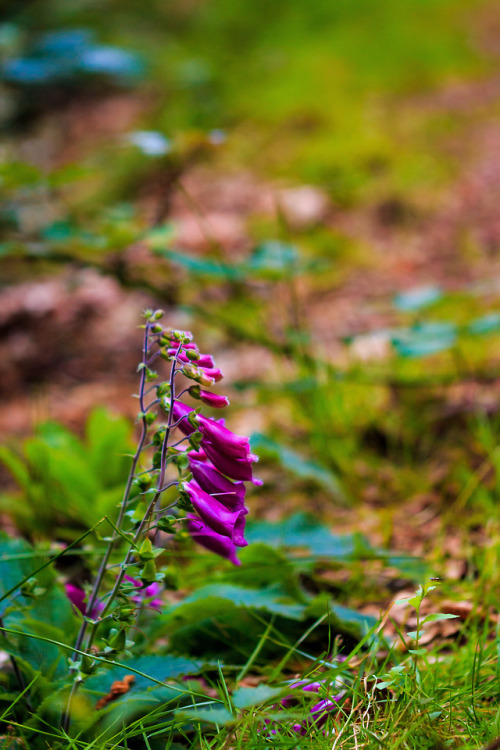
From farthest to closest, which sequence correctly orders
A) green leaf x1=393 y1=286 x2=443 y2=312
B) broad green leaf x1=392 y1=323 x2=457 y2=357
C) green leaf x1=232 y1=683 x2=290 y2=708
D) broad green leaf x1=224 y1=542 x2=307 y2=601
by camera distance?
green leaf x1=393 y1=286 x2=443 y2=312, broad green leaf x1=392 y1=323 x2=457 y2=357, broad green leaf x1=224 y1=542 x2=307 y2=601, green leaf x1=232 y1=683 x2=290 y2=708

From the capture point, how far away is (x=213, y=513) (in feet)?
2.75

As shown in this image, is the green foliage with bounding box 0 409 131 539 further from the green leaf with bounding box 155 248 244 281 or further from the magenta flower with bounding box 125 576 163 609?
the green leaf with bounding box 155 248 244 281

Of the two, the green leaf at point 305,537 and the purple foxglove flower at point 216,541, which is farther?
the green leaf at point 305,537

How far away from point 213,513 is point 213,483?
0.14 ft

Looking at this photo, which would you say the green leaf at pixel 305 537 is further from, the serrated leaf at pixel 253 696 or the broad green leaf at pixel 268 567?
the serrated leaf at pixel 253 696

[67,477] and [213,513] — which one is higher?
[213,513]

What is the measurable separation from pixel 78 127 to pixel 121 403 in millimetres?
3115

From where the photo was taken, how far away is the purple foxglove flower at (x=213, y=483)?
2.81ft

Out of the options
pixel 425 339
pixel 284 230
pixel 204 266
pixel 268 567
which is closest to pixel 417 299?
pixel 425 339

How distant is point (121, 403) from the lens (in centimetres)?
231

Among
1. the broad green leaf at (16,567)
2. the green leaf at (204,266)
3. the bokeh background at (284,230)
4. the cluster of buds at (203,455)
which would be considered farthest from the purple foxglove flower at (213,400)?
the green leaf at (204,266)

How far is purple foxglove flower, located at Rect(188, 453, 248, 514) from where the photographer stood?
33.8 inches

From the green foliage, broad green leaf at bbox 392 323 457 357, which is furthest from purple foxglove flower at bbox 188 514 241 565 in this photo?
broad green leaf at bbox 392 323 457 357

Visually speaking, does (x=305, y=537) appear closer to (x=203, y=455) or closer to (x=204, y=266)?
(x=203, y=455)
